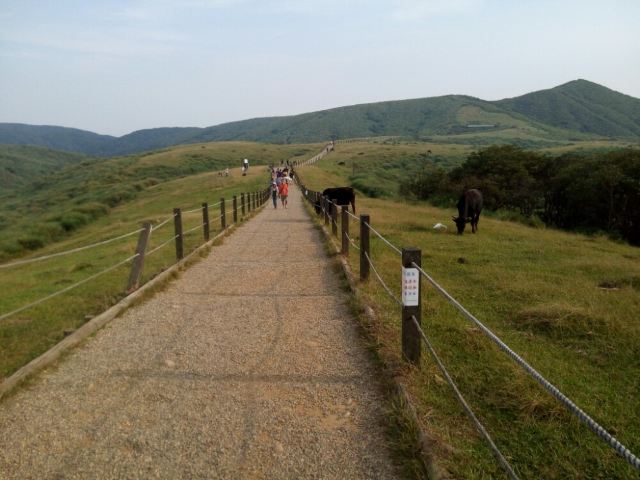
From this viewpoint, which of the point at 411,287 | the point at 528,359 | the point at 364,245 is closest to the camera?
the point at 411,287

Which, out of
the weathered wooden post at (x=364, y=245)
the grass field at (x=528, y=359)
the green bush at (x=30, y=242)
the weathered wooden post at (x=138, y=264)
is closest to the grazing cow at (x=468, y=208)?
the grass field at (x=528, y=359)

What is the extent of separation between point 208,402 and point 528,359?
3.20m

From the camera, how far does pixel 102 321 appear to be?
6398 millimetres

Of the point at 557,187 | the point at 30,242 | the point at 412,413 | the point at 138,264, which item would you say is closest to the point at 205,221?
the point at 138,264

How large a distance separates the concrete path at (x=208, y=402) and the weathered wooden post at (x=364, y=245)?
1.13 meters

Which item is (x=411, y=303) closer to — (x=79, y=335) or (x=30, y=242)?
(x=79, y=335)

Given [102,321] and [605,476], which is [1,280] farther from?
[605,476]

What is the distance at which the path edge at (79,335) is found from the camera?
4509 mm

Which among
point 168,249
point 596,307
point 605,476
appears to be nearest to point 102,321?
point 605,476

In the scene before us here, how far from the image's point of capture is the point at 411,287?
15.1ft

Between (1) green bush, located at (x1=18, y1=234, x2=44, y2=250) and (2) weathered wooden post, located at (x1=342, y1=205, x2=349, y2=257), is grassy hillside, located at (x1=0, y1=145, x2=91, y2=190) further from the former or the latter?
(2) weathered wooden post, located at (x1=342, y1=205, x2=349, y2=257)

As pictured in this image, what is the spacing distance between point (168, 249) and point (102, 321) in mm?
7868

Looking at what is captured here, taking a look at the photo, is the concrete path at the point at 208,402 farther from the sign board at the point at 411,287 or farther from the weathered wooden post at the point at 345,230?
the weathered wooden post at the point at 345,230

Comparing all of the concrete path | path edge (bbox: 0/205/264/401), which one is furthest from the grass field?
path edge (bbox: 0/205/264/401)
